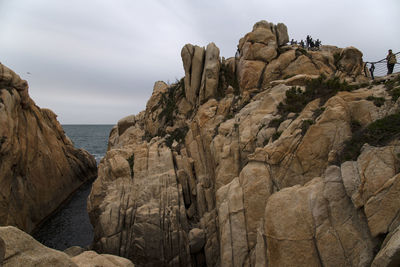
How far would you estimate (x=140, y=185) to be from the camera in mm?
22031

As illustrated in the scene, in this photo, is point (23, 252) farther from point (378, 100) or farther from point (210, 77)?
point (210, 77)

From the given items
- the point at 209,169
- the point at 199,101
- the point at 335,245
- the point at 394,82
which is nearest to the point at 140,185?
the point at 209,169

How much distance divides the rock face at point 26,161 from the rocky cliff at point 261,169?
9600mm

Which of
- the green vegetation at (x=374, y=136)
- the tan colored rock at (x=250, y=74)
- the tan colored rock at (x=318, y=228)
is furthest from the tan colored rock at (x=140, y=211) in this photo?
the green vegetation at (x=374, y=136)

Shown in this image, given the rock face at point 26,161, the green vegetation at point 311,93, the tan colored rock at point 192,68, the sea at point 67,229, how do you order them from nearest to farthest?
the green vegetation at point 311,93, the rock face at point 26,161, the sea at point 67,229, the tan colored rock at point 192,68

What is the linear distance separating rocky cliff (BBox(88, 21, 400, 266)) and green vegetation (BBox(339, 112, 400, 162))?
0.21 feet

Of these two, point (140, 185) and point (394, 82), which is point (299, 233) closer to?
point (394, 82)

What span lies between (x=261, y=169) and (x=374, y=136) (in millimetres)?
6274

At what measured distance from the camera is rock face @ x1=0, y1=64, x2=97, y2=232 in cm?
2359

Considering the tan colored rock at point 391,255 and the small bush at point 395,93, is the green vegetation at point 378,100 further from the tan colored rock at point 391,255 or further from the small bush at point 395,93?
the tan colored rock at point 391,255

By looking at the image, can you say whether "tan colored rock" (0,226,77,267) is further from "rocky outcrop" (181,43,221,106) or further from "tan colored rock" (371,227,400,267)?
"rocky outcrop" (181,43,221,106)

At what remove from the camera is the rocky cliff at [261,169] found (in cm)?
1024

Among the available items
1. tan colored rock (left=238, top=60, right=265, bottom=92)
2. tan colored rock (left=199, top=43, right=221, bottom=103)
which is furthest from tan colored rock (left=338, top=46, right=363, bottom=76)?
tan colored rock (left=199, top=43, right=221, bottom=103)

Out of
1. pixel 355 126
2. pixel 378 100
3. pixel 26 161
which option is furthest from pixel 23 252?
pixel 26 161
